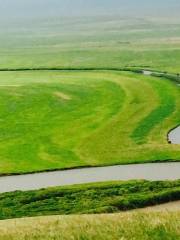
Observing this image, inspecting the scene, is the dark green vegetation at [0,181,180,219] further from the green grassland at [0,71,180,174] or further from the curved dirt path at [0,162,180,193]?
the green grassland at [0,71,180,174]

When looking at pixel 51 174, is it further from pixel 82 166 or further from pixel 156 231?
pixel 156 231

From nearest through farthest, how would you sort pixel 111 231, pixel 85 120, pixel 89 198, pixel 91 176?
pixel 111 231
pixel 89 198
pixel 91 176
pixel 85 120

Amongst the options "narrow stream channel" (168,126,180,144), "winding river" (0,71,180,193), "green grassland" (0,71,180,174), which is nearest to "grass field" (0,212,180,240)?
"winding river" (0,71,180,193)

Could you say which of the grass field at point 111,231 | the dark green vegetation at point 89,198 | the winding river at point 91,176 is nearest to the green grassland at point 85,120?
the winding river at point 91,176

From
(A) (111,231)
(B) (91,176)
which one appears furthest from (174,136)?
(A) (111,231)

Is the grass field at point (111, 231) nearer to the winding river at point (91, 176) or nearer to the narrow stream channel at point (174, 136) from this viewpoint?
the winding river at point (91, 176)

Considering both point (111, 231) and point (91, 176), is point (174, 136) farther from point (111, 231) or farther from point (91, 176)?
point (111, 231)
